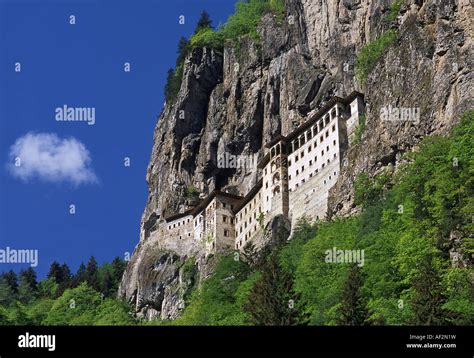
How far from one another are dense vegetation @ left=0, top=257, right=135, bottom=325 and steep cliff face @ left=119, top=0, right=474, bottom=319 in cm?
451

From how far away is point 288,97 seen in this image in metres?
100

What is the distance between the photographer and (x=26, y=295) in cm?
12281

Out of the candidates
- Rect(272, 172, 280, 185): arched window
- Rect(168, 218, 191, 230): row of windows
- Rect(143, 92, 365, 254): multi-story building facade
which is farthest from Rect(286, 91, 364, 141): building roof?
Rect(168, 218, 191, 230): row of windows

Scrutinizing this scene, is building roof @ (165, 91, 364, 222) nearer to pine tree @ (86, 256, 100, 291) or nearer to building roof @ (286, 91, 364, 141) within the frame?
building roof @ (286, 91, 364, 141)

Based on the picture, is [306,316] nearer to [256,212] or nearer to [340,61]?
[256,212]

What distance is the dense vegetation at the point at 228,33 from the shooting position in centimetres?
11881

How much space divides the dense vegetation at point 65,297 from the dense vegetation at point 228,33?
87.2 feet

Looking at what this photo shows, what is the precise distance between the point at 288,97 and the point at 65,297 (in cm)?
3394

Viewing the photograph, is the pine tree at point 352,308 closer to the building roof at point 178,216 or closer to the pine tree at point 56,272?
the building roof at point 178,216

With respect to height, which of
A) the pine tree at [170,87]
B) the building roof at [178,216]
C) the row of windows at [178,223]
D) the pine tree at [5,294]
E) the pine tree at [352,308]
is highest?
the pine tree at [170,87]

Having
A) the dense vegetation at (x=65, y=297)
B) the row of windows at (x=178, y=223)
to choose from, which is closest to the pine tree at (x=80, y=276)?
the dense vegetation at (x=65, y=297)

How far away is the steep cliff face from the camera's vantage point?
71.8 meters
